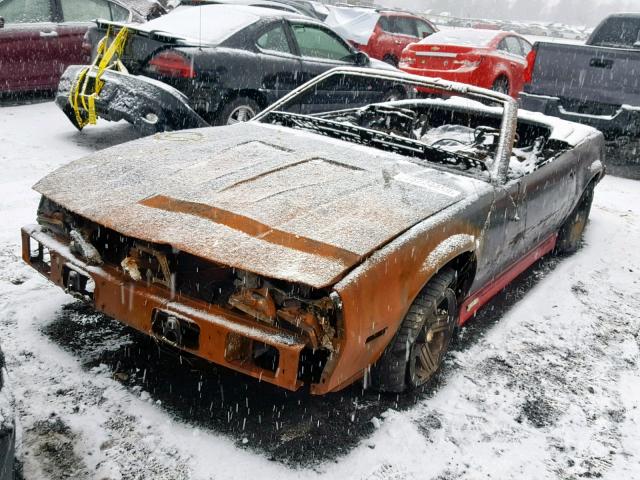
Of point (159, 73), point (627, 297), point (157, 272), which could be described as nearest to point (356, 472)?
point (157, 272)

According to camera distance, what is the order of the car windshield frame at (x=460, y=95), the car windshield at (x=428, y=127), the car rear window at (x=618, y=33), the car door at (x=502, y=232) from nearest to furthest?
the car door at (x=502, y=232)
the car windshield frame at (x=460, y=95)
the car windshield at (x=428, y=127)
the car rear window at (x=618, y=33)

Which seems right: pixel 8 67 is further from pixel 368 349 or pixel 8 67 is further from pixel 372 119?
pixel 368 349

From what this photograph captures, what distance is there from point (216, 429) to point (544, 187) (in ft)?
8.37

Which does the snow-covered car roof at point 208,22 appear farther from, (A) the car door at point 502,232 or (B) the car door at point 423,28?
(B) the car door at point 423,28

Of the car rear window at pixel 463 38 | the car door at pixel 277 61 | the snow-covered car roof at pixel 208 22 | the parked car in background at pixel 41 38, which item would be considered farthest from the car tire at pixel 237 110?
the car rear window at pixel 463 38

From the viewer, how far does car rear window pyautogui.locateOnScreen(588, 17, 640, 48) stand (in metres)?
8.66

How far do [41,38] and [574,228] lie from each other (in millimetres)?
6827

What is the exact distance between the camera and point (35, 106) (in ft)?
27.6

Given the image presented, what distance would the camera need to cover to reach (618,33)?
29.0ft

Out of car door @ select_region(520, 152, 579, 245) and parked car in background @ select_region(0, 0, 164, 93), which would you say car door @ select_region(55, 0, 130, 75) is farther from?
car door @ select_region(520, 152, 579, 245)

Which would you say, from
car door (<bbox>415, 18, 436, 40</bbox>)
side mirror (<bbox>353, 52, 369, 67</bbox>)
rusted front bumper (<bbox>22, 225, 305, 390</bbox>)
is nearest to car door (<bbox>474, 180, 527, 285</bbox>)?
rusted front bumper (<bbox>22, 225, 305, 390</bbox>)

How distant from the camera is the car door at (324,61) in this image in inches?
291

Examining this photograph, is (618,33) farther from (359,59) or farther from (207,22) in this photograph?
(207,22)

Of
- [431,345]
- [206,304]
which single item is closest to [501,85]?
[431,345]
